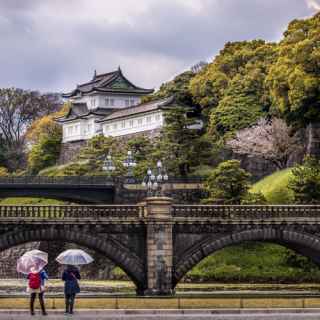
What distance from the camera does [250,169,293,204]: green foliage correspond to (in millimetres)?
86125

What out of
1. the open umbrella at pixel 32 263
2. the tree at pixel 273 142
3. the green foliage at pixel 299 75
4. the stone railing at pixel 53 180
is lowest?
the open umbrella at pixel 32 263

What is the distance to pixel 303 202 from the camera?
262 feet

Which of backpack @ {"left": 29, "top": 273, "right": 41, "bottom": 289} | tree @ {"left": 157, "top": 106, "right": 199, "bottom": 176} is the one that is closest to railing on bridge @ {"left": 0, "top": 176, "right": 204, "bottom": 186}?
tree @ {"left": 157, "top": 106, "right": 199, "bottom": 176}

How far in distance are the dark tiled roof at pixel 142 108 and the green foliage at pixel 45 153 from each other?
12.1 m

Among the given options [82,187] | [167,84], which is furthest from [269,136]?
[167,84]

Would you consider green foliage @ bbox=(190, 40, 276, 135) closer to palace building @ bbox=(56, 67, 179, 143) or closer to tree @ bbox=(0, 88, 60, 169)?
palace building @ bbox=(56, 67, 179, 143)

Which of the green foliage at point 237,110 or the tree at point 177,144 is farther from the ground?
the green foliage at point 237,110

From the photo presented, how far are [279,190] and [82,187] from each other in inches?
705

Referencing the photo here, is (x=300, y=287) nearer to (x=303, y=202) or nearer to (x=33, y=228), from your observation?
(x=303, y=202)

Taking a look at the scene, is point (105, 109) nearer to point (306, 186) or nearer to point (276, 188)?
point (276, 188)

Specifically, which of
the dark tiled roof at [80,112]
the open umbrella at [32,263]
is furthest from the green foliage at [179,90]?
the open umbrella at [32,263]

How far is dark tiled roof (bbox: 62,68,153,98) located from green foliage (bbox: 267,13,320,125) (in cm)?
5219

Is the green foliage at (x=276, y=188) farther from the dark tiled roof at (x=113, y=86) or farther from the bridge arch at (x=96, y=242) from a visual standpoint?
the dark tiled roof at (x=113, y=86)

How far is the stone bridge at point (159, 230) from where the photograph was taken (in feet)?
206
